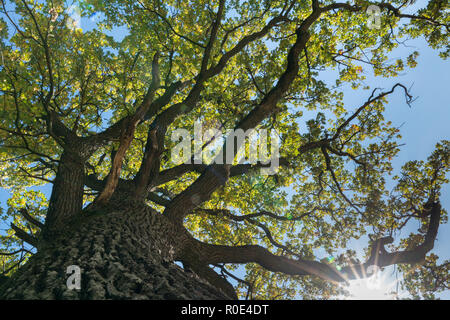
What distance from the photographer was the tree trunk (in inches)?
72.7

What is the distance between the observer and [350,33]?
26.2 feet

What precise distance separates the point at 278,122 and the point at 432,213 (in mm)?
5076

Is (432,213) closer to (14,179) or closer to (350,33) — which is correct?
(350,33)

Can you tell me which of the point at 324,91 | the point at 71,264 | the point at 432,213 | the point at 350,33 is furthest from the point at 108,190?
the point at 350,33

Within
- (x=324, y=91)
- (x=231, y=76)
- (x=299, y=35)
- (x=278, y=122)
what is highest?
(x=231, y=76)

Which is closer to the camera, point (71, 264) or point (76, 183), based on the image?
point (71, 264)

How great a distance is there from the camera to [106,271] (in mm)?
2225

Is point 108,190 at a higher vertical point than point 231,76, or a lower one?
lower
